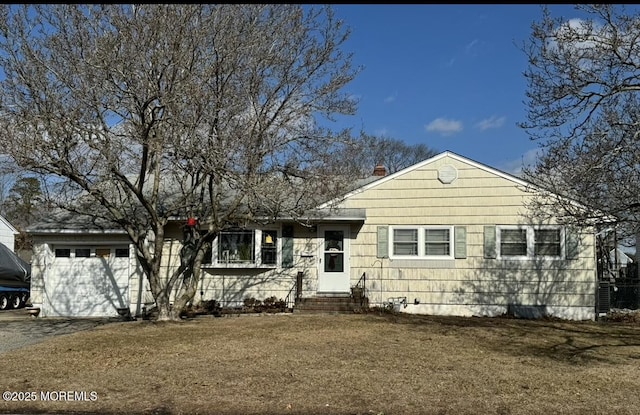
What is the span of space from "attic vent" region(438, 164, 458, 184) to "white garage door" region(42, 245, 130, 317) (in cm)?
944

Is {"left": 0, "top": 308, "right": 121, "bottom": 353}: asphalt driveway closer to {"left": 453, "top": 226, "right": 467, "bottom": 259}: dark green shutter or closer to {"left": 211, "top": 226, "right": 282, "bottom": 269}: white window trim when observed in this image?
{"left": 211, "top": 226, "right": 282, "bottom": 269}: white window trim

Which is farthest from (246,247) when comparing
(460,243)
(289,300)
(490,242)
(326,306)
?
(490,242)

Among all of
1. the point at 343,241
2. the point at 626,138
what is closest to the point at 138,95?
the point at 343,241

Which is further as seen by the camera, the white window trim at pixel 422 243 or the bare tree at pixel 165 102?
the white window trim at pixel 422 243

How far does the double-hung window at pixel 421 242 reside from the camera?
1650 centimetres

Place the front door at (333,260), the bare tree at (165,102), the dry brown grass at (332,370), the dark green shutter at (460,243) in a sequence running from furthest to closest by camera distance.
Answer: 1. the front door at (333,260)
2. the dark green shutter at (460,243)
3. the bare tree at (165,102)
4. the dry brown grass at (332,370)

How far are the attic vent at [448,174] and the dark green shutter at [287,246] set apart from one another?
15.2 feet

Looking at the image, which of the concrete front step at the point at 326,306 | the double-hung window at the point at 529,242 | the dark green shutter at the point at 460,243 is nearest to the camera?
the concrete front step at the point at 326,306

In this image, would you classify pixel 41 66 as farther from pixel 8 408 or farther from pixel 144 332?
pixel 8 408

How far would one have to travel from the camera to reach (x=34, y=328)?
1355 cm

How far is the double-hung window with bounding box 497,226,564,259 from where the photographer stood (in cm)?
1605

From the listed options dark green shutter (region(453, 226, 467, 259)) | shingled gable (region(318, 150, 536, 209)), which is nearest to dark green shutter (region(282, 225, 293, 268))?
shingled gable (region(318, 150, 536, 209))

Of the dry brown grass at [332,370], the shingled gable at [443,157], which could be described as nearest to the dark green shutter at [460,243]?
the shingled gable at [443,157]

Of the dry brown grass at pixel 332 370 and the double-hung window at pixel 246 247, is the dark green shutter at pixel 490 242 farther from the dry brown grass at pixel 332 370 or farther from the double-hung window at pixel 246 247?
Answer: the double-hung window at pixel 246 247
